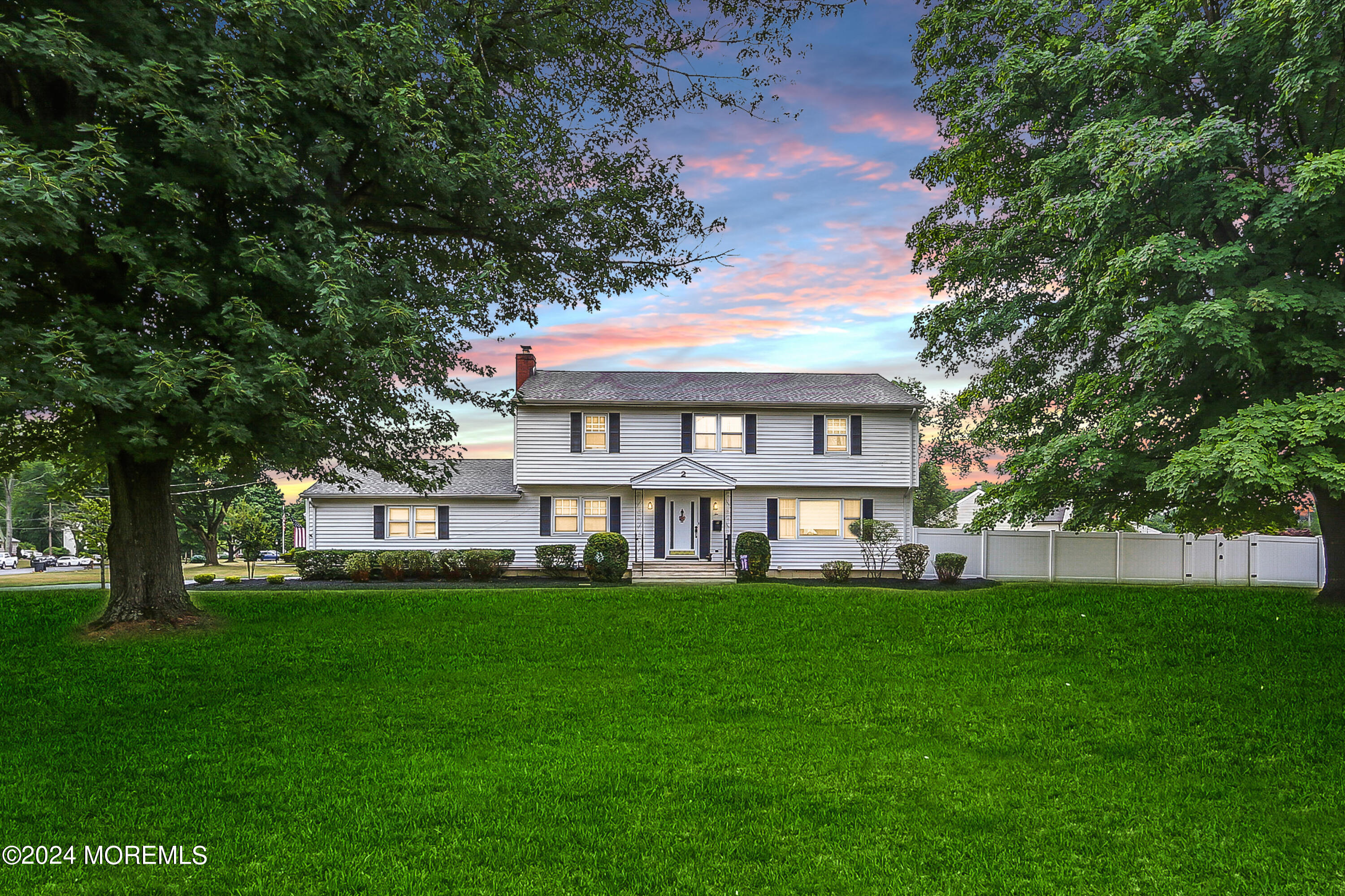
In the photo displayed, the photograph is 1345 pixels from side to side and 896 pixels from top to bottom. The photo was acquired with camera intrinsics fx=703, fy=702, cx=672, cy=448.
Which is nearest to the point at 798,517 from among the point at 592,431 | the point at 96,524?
the point at 592,431

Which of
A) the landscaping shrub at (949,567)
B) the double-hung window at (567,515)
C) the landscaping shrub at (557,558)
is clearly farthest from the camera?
the double-hung window at (567,515)

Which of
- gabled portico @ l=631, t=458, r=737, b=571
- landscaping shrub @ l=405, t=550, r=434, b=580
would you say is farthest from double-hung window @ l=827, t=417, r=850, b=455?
landscaping shrub @ l=405, t=550, r=434, b=580

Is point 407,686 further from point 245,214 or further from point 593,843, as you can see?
point 245,214

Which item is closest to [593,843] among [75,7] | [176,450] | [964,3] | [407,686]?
[407,686]

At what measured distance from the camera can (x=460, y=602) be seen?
11750mm

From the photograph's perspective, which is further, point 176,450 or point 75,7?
point 176,450

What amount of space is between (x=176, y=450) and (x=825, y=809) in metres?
8.91

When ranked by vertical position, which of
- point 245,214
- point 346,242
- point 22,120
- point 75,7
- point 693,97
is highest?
point 693,97

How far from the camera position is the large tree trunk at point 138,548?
10016 millimetres

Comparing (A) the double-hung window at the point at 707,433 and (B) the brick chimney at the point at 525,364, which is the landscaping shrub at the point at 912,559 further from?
(B) the brick chimney at the point at 525,364

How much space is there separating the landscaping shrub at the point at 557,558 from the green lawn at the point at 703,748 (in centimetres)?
1109

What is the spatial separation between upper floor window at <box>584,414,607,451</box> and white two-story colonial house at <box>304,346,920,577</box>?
33 mm

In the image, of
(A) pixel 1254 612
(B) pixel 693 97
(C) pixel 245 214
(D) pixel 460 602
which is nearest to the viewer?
(C) pixel 245 214

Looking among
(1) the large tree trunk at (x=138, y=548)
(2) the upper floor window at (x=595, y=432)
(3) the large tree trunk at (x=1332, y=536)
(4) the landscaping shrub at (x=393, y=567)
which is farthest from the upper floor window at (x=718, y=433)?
(1) the large tree trunk at (x=138, y=548)
